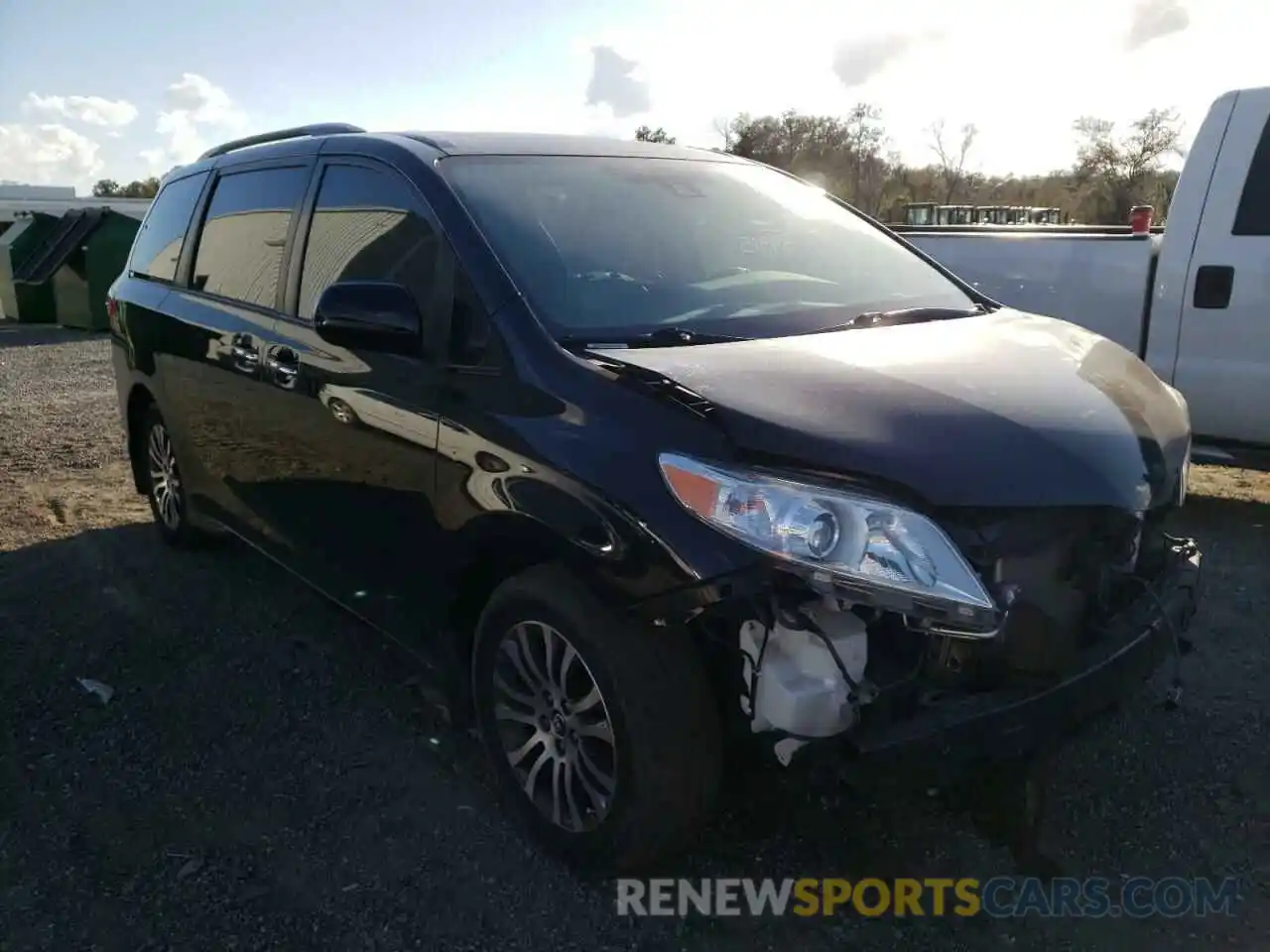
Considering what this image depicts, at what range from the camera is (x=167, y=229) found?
5.23 m

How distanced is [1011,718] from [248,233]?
3.41 metres

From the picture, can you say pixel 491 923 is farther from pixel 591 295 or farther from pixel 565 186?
pixel 565 186

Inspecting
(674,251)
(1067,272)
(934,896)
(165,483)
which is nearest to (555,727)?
(934,896)

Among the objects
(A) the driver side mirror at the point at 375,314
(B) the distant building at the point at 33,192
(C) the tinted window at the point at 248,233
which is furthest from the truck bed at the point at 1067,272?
(B) the distant building at the point at 33,192

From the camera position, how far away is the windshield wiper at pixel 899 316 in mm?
3141

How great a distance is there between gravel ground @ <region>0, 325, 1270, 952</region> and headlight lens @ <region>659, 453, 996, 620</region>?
512 mm

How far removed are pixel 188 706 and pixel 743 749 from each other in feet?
7.56

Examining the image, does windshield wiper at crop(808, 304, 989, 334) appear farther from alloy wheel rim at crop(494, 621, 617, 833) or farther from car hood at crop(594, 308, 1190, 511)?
alloy wheel rim at crop(494, 621, 617, 833)

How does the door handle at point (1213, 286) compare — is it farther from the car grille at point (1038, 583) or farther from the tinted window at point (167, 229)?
the tinted window at point (167, 229)

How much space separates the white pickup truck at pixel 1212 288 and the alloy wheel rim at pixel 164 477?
4930 millimetres

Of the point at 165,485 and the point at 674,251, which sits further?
the point at 165,485

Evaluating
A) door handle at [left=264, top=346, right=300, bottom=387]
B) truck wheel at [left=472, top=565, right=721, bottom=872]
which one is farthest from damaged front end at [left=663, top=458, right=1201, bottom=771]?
door handle at [left=264, top=346, right=300, bottom=387]

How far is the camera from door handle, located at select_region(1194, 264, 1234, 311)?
539cm

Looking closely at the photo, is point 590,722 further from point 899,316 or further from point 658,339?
point 899,316
